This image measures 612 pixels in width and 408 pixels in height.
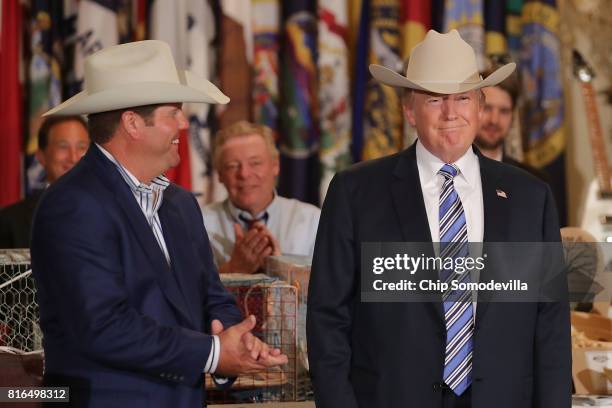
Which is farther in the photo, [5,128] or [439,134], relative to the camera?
[5,128]

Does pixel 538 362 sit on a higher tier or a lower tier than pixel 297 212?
lower

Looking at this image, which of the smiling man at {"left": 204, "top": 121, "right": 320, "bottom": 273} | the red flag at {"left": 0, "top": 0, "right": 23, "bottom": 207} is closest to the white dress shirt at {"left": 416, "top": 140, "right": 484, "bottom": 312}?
the smiling man at {"left": 204, "top": 121, "right": 320, "bottom": 273}

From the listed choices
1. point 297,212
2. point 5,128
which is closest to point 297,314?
point 297,212

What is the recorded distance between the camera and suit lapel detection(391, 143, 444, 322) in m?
2.30

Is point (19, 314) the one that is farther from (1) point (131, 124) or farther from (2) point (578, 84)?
(2) point (578, 84)

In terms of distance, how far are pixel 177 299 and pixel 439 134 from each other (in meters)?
0.70

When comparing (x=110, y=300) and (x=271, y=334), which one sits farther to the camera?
(x=271, y=334)

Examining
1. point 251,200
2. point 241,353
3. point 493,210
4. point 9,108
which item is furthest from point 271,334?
point 9,108

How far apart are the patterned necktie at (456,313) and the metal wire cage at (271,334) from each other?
671mm

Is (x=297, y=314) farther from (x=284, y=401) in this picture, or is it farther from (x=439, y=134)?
(x=439, y=134)

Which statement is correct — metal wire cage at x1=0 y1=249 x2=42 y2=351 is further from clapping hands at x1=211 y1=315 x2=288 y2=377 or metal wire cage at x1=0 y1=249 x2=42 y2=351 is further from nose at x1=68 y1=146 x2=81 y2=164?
nose at x1=68 y1=146 x2=81 y2=164

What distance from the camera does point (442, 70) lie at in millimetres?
2430

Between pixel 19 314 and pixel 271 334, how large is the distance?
70 centimetres

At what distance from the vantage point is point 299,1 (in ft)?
15.9
